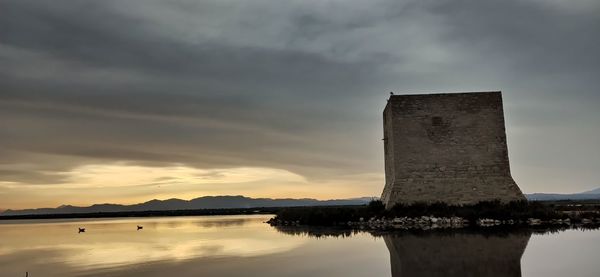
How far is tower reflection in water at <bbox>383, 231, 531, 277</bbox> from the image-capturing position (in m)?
7.96

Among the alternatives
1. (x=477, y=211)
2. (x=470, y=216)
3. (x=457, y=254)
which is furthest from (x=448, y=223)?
(x=457, y=254)

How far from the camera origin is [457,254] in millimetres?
9789

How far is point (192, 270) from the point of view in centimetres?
962

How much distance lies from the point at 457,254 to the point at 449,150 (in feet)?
35.5

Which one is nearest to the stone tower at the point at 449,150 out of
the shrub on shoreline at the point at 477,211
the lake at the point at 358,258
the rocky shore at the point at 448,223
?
the shrub on shoreline at the point at 477,211

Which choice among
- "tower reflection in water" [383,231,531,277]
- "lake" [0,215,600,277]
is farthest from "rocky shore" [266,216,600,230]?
"tower reflection in water" [383,231,531,277]

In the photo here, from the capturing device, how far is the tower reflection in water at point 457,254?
7964 mm

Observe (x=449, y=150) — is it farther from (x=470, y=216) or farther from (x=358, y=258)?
(x=358, y=258)

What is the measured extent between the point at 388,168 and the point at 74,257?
1418 centimetres

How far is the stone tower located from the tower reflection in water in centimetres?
525

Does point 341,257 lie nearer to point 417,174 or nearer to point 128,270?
point 128,270

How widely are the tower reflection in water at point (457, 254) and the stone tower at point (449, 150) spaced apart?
5.25 metres

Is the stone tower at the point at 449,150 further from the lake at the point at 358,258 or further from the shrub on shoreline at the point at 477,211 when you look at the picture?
the lake at the point at 358,258

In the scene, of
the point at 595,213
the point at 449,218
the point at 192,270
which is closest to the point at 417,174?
the point at 449,218
